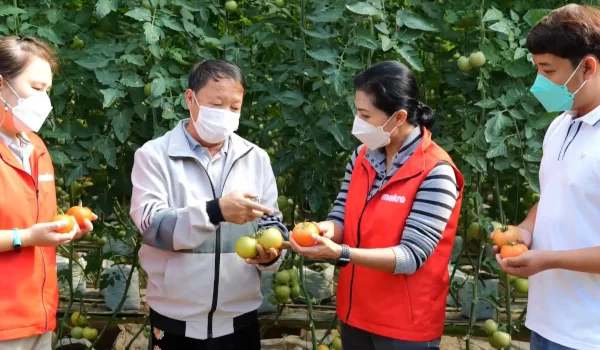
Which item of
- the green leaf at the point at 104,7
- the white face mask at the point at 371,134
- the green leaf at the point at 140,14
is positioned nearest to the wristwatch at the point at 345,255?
the white face mask at the point at 371,134

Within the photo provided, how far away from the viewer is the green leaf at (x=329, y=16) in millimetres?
2914

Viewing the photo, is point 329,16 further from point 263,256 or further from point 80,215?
point 80,215

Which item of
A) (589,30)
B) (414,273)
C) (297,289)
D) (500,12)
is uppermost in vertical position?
(589,30)

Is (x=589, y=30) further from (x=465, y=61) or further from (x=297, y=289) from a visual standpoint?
(x=297, y=289)

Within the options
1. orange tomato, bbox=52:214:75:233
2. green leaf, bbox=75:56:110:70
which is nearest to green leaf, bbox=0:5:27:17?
green leaf, bbox=75:56:110:70

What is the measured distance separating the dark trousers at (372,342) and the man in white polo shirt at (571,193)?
370 mm

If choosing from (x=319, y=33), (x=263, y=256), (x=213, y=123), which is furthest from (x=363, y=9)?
(x=263, y=256)

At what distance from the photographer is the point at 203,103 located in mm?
2428

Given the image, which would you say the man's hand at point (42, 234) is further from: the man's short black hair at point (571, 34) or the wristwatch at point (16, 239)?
the man's short black hair at point (571, 34)

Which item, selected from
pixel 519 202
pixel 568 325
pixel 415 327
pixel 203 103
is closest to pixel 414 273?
pixel 415 327

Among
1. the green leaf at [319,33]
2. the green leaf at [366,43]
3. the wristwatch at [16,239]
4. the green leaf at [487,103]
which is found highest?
the green leaf at [366,43]

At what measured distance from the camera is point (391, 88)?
7.70 ft

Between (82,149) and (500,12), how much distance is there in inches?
68.2

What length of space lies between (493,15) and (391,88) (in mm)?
794
